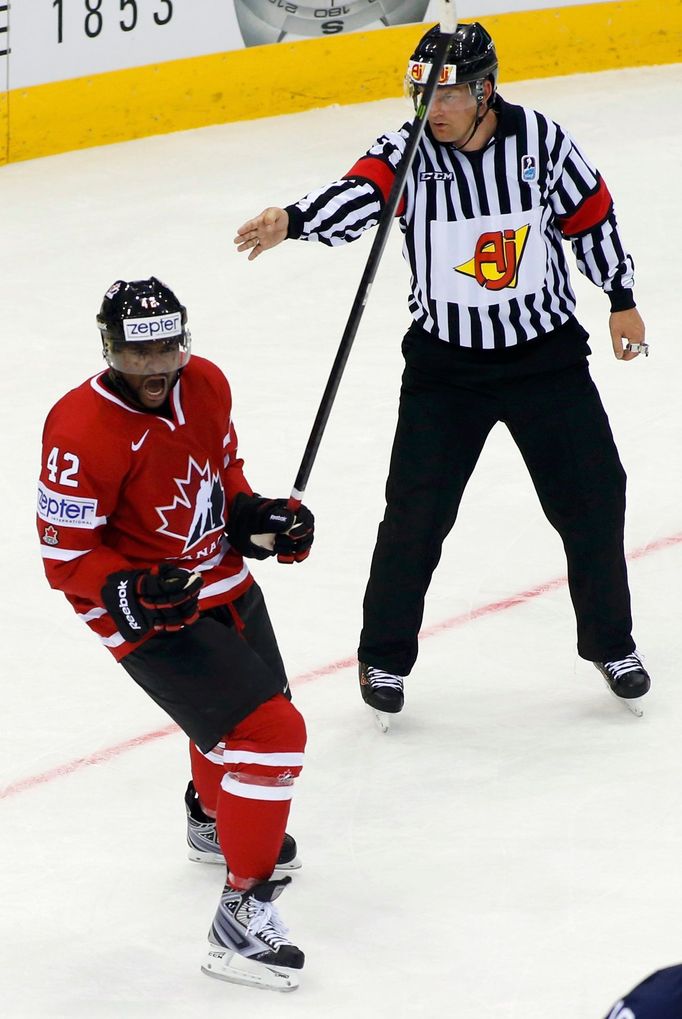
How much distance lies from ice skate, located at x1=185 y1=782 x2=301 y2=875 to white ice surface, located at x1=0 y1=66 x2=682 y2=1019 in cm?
3

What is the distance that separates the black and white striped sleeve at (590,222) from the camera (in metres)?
3.56

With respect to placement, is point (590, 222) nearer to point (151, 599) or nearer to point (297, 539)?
point (297, 539)

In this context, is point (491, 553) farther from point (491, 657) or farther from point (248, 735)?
point (248, 735)

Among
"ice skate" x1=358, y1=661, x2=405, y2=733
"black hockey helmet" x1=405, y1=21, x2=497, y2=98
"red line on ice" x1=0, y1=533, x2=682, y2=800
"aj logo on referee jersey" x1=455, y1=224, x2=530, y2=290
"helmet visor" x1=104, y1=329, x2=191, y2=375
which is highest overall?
"black hockey helmet" x1=405, y1=21, x2=497, y2=98

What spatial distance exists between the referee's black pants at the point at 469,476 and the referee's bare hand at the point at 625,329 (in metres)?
0.10

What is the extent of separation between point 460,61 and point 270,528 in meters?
1.11

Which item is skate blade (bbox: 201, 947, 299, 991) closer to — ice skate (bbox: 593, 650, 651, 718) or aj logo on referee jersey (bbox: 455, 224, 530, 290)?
ice skate (bbox: 593, 650, 651, 718)

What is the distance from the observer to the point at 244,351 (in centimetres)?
588

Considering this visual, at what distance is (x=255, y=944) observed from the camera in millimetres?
2908

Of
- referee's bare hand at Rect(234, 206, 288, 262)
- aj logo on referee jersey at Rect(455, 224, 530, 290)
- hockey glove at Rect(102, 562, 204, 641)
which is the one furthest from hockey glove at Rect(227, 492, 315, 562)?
aj logo on referee jersey at Rect(455, 224, 530, 290)

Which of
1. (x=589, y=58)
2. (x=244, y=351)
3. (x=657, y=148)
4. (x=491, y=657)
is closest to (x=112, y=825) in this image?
(x=491, y=657)

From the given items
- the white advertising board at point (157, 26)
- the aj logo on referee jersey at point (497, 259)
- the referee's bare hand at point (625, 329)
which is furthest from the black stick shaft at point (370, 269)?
the white advertising board at point (157, 26)

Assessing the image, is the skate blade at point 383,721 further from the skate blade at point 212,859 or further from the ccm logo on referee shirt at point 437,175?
the ccm logo on referee shirt at point 437,175

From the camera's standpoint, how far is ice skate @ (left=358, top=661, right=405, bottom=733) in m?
3.79
